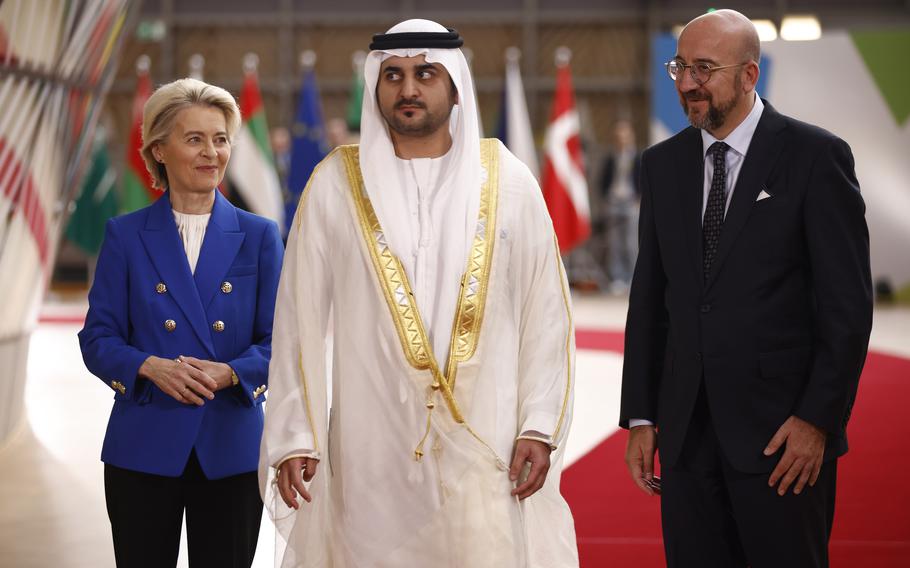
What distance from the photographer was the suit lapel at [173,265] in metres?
2.74

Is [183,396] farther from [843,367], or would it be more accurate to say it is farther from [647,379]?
[843,367]

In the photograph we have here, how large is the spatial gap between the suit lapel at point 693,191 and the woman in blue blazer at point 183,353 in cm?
97

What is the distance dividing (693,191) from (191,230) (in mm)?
1138

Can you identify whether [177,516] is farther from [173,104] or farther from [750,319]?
[750,319]

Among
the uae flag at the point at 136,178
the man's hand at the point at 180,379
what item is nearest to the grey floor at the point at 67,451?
the man's hand at the point at 180,379

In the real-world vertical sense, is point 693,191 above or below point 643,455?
above

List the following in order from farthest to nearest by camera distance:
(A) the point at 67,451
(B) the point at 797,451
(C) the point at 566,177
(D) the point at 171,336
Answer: (C) the point at 566,177
(A) the point at 67,451
(D) the point at 171,336
(B) the point at 797,451

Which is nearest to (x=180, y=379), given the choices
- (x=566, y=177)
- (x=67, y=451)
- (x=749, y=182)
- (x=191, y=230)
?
(x=191, y=230)

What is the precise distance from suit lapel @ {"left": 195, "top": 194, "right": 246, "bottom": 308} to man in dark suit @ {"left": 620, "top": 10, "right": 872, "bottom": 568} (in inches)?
37.8

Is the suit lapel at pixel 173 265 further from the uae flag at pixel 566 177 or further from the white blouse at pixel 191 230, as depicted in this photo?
the uae flag at pixel 566 177

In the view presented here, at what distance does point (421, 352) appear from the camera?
8.24 ft

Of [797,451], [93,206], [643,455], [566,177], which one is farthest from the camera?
[93,206]

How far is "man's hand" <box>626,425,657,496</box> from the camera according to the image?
Answer: 2650mm

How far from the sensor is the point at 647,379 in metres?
2.65
